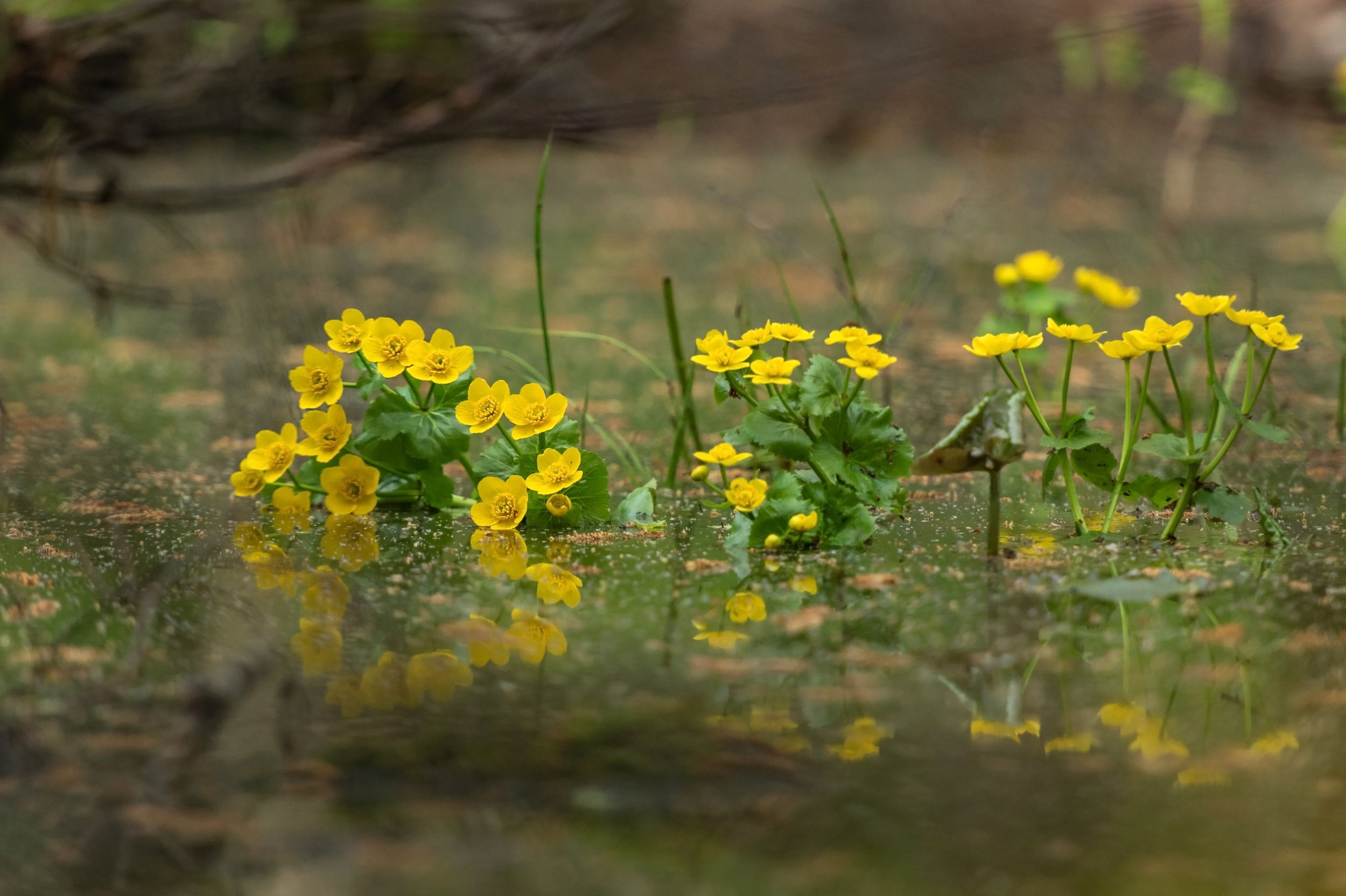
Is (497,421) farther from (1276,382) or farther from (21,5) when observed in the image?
(21,5)

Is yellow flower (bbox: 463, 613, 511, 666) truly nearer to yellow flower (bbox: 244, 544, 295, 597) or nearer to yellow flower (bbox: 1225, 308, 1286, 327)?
yellow flower (bbox: 244, 544, 295, 597)

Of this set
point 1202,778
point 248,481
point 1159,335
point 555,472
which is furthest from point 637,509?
point 1202,778

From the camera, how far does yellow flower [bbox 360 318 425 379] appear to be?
1438mm

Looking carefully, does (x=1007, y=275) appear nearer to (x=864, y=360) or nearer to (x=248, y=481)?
(x=864, y=360)

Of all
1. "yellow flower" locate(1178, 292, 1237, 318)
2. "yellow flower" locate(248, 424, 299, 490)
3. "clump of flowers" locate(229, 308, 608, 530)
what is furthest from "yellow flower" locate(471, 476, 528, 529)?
"yellow flower" locate(1178, 292, 1237, 318)

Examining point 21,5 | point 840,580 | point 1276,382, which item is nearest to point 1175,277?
point 1276,382

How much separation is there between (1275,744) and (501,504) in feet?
2.56

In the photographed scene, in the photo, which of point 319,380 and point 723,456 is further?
point 319,380

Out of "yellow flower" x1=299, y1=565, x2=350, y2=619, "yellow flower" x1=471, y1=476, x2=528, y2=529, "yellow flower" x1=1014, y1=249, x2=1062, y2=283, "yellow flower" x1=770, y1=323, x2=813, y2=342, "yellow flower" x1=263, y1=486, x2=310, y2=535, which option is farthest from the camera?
"yellow flower" x1=1014, y1=249, x2=1062, y2=283

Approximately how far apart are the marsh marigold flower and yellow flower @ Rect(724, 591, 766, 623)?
481 millimetres

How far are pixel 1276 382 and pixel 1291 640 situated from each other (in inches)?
46.0

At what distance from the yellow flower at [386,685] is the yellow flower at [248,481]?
433 mm

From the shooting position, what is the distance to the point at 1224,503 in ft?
4.46

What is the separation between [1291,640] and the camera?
1141 mm
